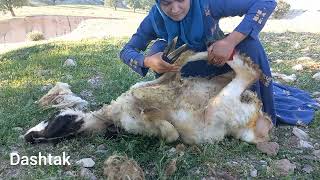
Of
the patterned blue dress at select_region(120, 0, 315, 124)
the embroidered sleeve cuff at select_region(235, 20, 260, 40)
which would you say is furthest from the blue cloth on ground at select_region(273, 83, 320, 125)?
the embroidered sleeve cuff at select_region(235, 20, 260, 40)

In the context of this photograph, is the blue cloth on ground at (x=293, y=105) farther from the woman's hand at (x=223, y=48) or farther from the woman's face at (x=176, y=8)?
the woman's face at (x=176, y=8)

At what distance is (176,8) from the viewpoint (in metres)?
3.36

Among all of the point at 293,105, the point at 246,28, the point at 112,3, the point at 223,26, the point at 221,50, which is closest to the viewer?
the point at 221,50

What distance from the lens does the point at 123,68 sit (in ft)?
20.2

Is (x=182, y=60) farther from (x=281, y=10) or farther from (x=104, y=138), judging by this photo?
(x=281, y=10)

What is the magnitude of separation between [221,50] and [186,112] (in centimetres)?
52

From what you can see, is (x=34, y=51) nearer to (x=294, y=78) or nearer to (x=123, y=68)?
(x=123, y=68)

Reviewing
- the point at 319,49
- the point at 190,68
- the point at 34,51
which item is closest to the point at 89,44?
the point at 34,51

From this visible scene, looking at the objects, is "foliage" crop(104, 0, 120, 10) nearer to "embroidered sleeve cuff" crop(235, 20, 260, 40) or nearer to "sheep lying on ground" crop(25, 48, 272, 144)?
"sheep lying on ground" crop(25, 48, 272, 144)

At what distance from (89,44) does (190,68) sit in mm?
5242

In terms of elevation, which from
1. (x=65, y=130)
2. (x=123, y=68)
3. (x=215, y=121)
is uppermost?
(x=215, y=121)

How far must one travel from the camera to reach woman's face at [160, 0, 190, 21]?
335 cm

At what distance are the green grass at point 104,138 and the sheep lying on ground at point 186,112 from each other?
92mm

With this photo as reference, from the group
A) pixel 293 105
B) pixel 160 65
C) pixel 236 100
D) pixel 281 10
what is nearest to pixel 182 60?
pixel 160 65
